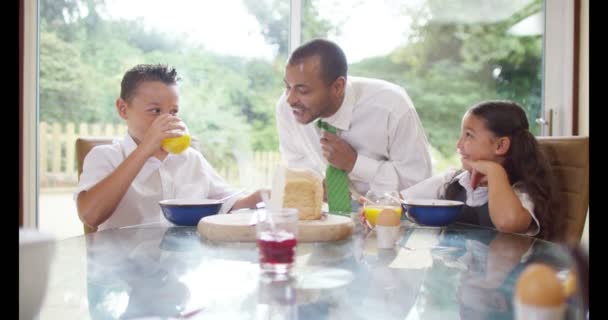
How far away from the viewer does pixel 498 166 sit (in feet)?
4.90

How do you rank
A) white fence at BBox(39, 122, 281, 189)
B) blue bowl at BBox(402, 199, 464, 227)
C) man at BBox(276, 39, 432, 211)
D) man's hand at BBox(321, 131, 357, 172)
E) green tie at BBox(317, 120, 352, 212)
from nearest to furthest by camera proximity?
1. blue bowl at BBox(402, 199, 464, 227)
2. green tie at BBox(317, 120, 352, 212)
3. man's hand at BBox(321, 131, 357, 172)
4. man at BBox(276, 39, 432, 211)
5. white fence at BBox(39, 122, 281, 189)

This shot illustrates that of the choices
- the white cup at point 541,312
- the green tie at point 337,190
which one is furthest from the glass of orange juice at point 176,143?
the white cup at point 541,312

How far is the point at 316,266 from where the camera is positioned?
3.11 ft

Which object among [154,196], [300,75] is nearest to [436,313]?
[154,196]

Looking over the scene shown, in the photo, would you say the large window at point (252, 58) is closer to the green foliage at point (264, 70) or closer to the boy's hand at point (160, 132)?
the green foliage at point (264, 70)

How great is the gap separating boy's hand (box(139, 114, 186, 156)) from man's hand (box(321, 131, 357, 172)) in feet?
2.21

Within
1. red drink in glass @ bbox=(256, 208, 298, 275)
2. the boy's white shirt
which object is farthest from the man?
red drink in glass @ bbox=(256, 208, 298, 275)

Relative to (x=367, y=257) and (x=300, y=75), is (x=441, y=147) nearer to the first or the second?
(x=300, y=75)

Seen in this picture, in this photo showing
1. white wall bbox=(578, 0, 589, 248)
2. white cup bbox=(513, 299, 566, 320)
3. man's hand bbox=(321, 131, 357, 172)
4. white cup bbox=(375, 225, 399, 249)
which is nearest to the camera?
white cup bbox=(513, 299, 566, 320)

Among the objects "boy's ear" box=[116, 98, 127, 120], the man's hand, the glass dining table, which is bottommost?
the glass dining table

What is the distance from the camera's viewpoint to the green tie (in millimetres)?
1916

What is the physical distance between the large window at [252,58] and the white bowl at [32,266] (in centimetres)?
282

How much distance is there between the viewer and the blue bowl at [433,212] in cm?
137

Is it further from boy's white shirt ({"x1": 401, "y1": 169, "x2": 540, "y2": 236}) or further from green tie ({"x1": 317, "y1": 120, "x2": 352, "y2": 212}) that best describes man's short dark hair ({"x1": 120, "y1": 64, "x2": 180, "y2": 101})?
boy's white shirt ({"x1": 401, "y1": 169, "x2": 540, "y2": 236})
